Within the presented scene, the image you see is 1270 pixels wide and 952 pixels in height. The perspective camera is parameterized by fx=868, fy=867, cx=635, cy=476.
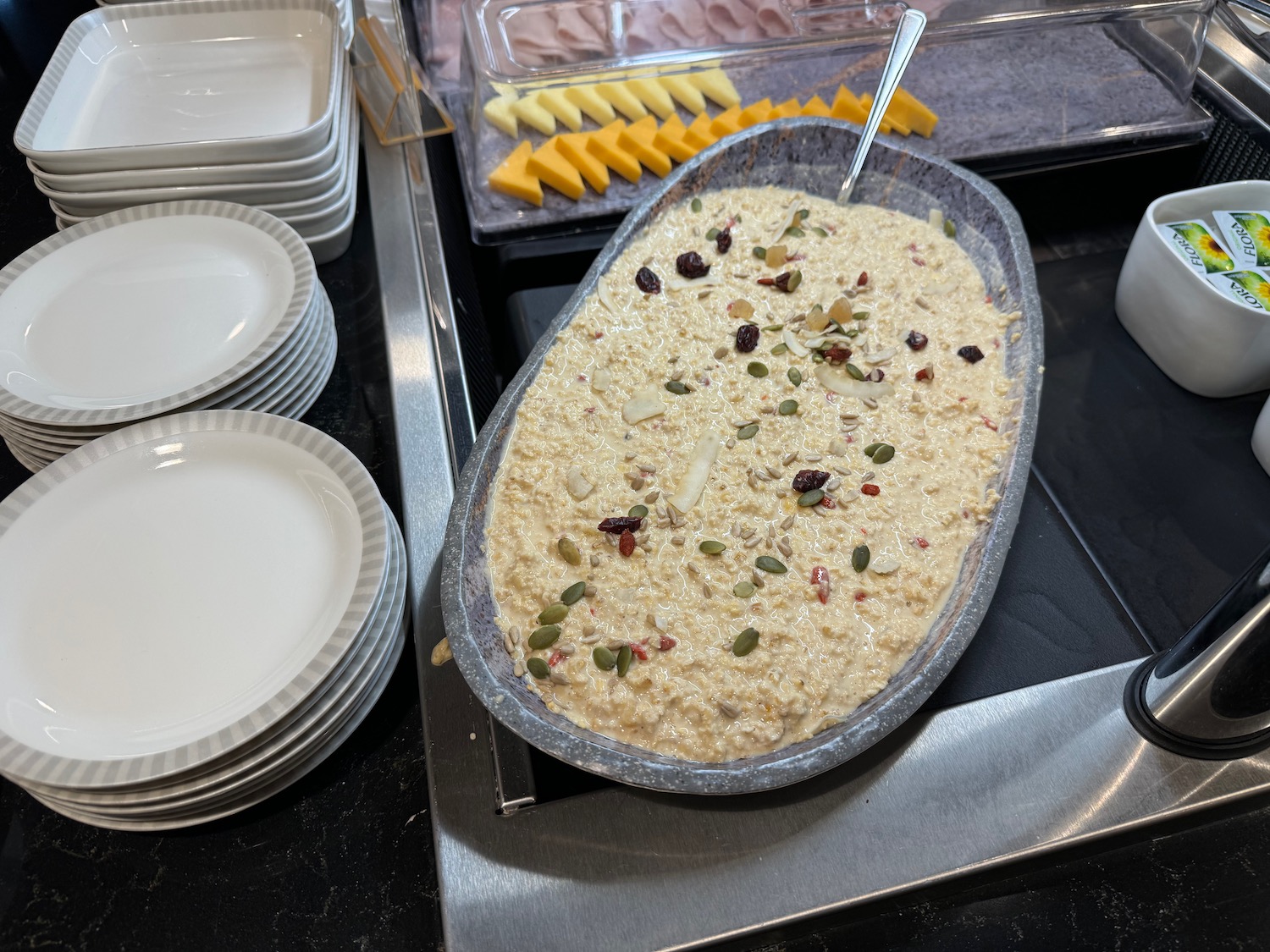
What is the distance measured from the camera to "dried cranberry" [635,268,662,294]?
4.24 feet

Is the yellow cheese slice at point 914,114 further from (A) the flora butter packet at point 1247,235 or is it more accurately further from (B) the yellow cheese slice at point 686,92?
(A) the flora butter packet at point 1247,235

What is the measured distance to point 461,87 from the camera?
1.84 meters

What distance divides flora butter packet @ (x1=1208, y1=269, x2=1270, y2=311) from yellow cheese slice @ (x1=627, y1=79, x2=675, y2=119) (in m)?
1.02

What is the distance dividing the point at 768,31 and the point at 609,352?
41.7 inches

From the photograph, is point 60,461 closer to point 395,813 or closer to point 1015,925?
point 395,813

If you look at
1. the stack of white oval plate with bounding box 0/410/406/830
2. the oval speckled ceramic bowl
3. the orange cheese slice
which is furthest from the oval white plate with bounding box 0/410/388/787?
the orange cheese slice

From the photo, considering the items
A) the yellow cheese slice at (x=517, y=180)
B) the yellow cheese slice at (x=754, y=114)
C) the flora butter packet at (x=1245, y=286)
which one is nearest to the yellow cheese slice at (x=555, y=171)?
the yellow cheese slice at (x=517, y=180)

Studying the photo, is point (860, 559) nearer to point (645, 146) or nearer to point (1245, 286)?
point (1245, 286)

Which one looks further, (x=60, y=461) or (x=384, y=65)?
(x=384, y=65)

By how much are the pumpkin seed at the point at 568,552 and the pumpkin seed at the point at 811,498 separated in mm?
285

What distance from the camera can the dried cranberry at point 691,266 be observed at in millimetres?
1326

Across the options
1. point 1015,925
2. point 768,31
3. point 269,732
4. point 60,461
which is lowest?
point 1015,925

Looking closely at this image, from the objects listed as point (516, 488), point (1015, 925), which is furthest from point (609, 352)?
point (1015, 925)

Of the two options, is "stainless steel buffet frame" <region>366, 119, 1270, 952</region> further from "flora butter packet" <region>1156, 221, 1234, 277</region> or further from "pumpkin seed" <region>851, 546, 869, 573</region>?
"flora butter packet" <region>1156, 221, 1234, 277</region>
